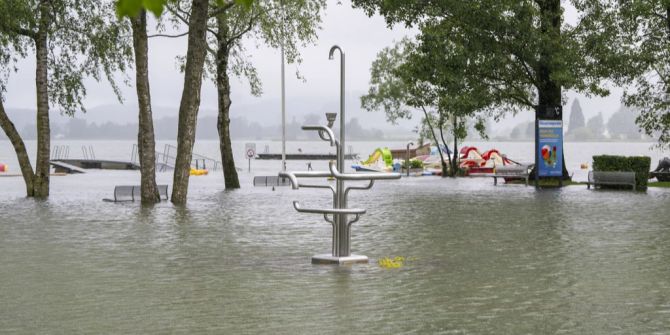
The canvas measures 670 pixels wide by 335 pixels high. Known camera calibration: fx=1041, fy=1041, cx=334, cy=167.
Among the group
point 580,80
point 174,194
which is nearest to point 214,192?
point 174,194

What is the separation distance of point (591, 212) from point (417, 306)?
15017mm

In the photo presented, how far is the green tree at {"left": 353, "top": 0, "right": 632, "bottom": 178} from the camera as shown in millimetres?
36625

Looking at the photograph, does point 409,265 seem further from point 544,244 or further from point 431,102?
point 431,102

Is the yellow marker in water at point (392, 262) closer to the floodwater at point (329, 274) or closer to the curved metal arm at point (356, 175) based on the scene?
the floodwater at point (329, 274)

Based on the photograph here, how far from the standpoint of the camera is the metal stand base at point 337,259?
41.4 ft

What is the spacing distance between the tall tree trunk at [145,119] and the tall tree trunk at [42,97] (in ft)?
11.6

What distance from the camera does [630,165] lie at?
3616 centimetres

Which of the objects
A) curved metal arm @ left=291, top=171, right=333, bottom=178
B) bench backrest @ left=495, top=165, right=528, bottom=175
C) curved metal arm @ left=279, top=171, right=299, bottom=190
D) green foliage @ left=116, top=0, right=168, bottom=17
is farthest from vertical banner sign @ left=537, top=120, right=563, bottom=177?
green foliage @ left=116, top=0, right=168, bottom=17

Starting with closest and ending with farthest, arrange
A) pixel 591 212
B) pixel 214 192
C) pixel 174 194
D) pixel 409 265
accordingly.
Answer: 1. pixel 409 265
2. pixel 591 212
3. pixel 174 194
4. pixel 214 192

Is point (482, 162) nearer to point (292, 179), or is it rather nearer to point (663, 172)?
point (663, 172)

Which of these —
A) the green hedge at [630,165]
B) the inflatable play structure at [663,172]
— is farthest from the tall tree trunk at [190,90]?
the inflatable play structure at [663,172]

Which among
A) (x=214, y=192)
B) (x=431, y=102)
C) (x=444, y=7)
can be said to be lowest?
(x=214, y=192)

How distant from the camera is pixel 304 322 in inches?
328

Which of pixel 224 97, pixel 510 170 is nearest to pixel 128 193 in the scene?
pixel 224 97
